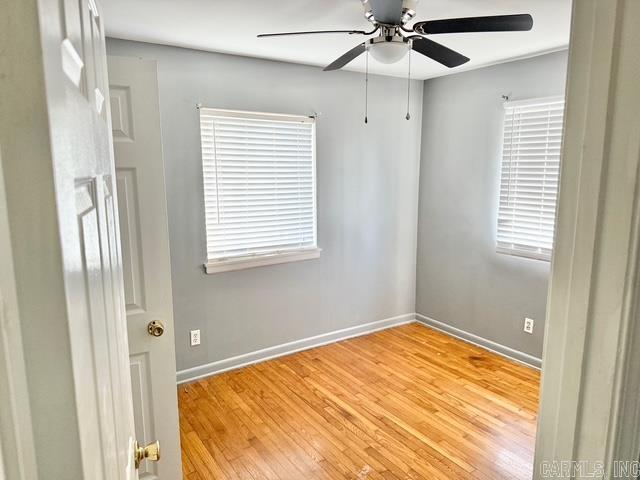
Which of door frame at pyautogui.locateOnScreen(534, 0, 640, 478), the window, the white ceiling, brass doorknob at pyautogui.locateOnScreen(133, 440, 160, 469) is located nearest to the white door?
brass doorknob at pyautogui.locateOnScreen(133, 440, 160, 469)

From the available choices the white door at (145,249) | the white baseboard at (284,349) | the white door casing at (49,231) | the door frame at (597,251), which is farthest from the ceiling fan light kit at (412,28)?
the white baseboard at (284,349)

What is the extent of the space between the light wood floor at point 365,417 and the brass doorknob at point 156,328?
0.99 m

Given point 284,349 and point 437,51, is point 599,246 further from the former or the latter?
point 284,349

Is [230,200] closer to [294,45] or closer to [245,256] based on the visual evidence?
[245,256]

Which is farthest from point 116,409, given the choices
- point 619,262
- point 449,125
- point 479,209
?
point 449,125

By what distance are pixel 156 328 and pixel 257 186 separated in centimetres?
180

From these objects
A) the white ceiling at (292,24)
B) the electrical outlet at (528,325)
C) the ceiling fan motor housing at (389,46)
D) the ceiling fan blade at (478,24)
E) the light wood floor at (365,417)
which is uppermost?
the white ceiling at (292,24)

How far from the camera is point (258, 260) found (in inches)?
A: 131

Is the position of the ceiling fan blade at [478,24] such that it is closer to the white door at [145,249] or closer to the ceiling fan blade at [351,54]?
the ceiling fan blade at [351,54]

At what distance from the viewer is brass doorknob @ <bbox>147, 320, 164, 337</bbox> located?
1665mm

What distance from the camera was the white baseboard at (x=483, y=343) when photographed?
11.0 ft

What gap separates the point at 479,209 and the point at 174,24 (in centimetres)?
289

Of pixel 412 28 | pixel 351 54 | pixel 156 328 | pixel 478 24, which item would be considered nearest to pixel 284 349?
pixel 156 328

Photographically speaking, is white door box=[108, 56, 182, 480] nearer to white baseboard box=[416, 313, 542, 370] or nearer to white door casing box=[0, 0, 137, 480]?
white door casing box=[0, 0, 137, 480]
